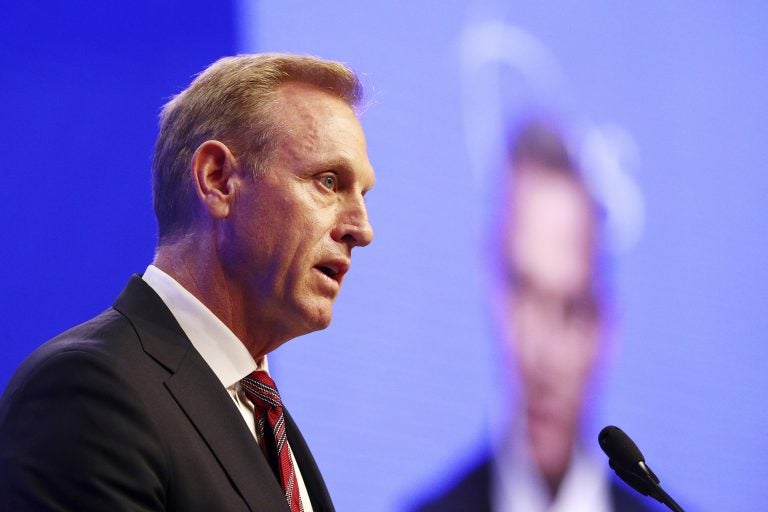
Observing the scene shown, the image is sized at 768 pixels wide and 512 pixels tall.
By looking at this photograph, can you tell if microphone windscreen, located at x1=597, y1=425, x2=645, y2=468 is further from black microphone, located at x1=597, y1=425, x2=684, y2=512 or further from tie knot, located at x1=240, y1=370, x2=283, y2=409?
tie knot, located at x1=240, y1=370, x2=283, y2=409

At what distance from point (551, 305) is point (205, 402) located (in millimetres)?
1333

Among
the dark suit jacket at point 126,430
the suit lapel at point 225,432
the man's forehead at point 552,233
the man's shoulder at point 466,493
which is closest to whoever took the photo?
the dark suit jacket at point 126,430

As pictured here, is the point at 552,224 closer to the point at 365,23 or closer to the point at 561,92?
the point at 561,92

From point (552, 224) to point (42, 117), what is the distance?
1348 millimetres

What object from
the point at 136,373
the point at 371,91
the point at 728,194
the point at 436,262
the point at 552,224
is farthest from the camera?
the point at 728,194

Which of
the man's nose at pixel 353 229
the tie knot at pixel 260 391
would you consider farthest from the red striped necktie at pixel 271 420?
the man's nose at pixel 353 229

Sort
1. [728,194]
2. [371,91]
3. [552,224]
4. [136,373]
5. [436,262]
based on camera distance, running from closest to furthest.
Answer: [136,373] → [371,91] → [436,262] → [552,224] → [728,194]

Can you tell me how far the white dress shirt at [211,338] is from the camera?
165 cm

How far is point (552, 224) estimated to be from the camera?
2652 mm

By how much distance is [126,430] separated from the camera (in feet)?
4.40

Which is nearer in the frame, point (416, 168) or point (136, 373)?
point (136, 373)

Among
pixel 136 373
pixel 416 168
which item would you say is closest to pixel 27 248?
pixel 136 373

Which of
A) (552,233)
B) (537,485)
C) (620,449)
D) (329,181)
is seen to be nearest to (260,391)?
(329,181)

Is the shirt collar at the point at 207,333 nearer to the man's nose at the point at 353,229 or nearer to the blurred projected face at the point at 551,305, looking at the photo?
the man's nose at the point at 353,229
